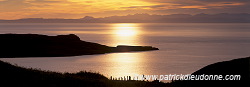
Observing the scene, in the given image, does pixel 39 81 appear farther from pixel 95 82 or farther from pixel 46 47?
pixel 46 47

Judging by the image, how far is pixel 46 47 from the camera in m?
95.5

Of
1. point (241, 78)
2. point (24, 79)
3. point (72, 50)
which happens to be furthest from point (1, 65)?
point (72, 50)

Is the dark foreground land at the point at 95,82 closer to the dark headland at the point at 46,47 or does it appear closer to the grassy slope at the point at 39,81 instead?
the grassy slope at the point at 39,81

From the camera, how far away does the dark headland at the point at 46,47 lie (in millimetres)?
89938

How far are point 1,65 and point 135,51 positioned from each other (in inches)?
3170

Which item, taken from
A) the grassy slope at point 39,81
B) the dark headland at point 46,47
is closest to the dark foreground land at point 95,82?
the grassy slope at point 39,81

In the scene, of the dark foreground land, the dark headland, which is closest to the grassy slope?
the dark foreground land

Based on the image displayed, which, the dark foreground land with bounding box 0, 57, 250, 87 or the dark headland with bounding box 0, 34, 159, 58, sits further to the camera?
the dark headland with bounding box 0, 34, 159, 58

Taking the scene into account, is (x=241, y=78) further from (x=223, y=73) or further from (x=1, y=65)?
(x=1, y=65)

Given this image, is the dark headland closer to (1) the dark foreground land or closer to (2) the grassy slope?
(2) the grassy slope

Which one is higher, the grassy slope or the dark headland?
the dark headland

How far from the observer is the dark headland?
89.9 m

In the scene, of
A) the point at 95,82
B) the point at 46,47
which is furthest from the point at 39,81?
the point at 46,47

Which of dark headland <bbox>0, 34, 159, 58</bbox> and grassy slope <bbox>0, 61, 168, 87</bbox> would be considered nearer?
grassy slope <bbox>0, 61, 168, 87</bbox>
